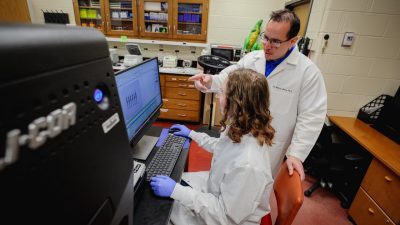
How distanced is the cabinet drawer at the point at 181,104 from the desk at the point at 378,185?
2.06 metres

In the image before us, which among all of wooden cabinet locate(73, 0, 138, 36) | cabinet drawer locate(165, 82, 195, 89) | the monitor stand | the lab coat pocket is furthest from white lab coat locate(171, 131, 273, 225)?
wooden cabinet locate(73, 0, 138, 36)

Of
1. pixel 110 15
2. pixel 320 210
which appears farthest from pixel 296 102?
pixel 110 15

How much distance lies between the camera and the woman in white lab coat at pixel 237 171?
86 centimetres

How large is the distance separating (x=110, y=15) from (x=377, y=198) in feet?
13.3

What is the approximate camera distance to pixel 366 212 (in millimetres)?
1801

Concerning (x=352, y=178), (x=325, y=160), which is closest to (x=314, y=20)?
(x=325, y=160)

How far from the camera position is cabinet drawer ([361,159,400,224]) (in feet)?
5.08

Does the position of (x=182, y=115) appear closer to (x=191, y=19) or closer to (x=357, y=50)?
(x=191, y=19)

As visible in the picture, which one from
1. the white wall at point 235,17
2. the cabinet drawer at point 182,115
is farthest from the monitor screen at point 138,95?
the white wall at point 235,17

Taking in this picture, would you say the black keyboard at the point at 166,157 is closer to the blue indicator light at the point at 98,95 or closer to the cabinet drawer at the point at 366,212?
the blue indicator light at the point at 98,95

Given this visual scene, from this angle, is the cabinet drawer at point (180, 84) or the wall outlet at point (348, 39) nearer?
the wall outlet at point (348, 39)

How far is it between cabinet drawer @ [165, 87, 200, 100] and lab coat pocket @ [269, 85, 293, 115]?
1927 millimetres

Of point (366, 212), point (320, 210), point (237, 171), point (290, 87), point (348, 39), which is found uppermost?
point (348, 39)

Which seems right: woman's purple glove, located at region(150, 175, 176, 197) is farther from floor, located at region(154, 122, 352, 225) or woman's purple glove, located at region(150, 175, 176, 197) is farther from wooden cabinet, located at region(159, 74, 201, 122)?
wooden cabinet, located at region(159, 74, 201, 122)
